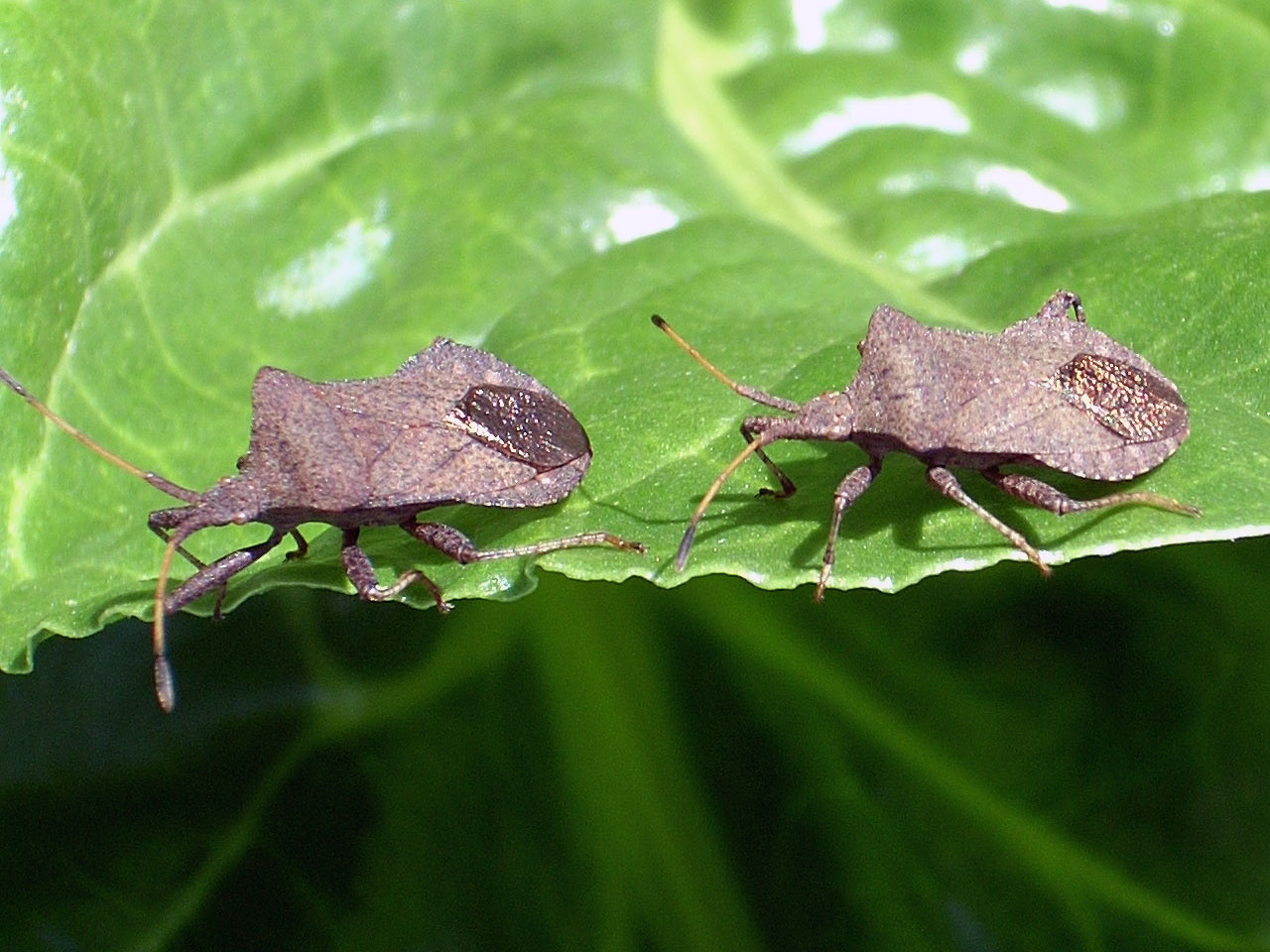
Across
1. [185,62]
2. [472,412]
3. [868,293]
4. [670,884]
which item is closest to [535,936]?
[670,884]

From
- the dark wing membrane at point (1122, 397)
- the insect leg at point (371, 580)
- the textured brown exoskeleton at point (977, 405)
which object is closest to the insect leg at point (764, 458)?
the textured brown exoskeleton at point (977, 405)

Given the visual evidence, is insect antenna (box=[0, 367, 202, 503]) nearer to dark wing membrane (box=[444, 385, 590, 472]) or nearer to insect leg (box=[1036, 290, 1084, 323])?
dark wing membrane (box=[444, 385, 590, 472])

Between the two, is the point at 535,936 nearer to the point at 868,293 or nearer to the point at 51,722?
the point at 51,722

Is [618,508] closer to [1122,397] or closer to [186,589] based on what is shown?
[186,589]

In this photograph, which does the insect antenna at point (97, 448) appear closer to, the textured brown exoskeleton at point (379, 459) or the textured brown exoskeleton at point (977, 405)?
the textured brown exoskeleton at point (379, 459)

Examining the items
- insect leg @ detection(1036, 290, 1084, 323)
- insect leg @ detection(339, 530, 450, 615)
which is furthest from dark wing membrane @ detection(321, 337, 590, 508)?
insect leg @ detection(1036, 290, 1084, 323)
